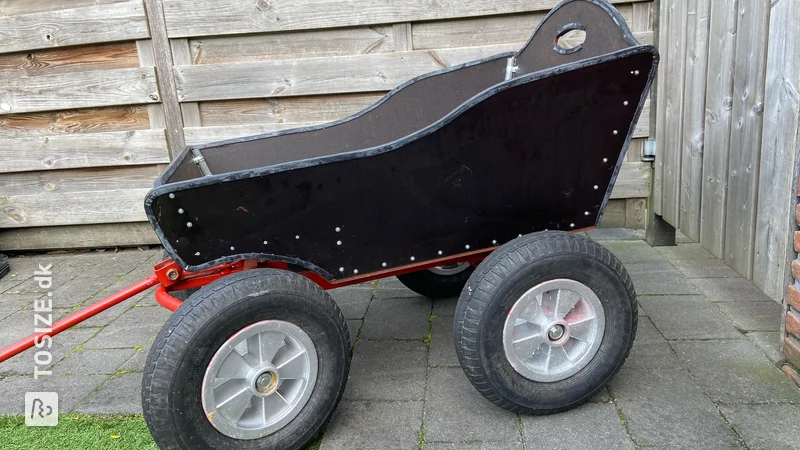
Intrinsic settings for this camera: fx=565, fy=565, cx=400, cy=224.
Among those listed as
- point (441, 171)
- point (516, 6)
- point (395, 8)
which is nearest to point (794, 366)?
point (441, 171)

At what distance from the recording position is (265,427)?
1.75 m

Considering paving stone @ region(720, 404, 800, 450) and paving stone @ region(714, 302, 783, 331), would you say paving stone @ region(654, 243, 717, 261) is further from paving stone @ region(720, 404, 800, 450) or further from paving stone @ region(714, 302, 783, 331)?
paving stone @ region(720, 404, 800, 450)

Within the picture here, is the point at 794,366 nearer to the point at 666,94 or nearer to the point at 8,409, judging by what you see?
the point at 666,94

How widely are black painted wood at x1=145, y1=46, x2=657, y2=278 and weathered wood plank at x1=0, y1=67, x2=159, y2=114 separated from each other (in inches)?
96.6

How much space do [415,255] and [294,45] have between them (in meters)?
→ 2.21

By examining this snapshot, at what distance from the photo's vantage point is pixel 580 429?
1856 mm

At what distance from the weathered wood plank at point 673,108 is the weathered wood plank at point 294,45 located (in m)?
1.52

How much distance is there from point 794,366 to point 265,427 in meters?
1.91

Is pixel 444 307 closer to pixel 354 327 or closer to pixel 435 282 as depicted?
pixel 435 282

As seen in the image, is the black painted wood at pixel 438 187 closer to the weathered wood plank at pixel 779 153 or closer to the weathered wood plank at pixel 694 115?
the weathered wood plank at pixel 779 153

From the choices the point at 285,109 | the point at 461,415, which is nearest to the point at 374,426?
the point at 461,415

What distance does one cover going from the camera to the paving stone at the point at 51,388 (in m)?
2.23

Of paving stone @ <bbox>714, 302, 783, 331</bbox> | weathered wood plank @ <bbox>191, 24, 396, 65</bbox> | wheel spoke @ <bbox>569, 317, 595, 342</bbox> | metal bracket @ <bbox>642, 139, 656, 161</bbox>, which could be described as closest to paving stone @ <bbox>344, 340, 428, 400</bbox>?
wheel spoke @ <bbox>569, 317, 595, 342</bbox>

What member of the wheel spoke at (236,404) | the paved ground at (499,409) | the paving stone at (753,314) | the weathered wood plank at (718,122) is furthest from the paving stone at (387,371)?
the weathered wood plank at (718,122)
